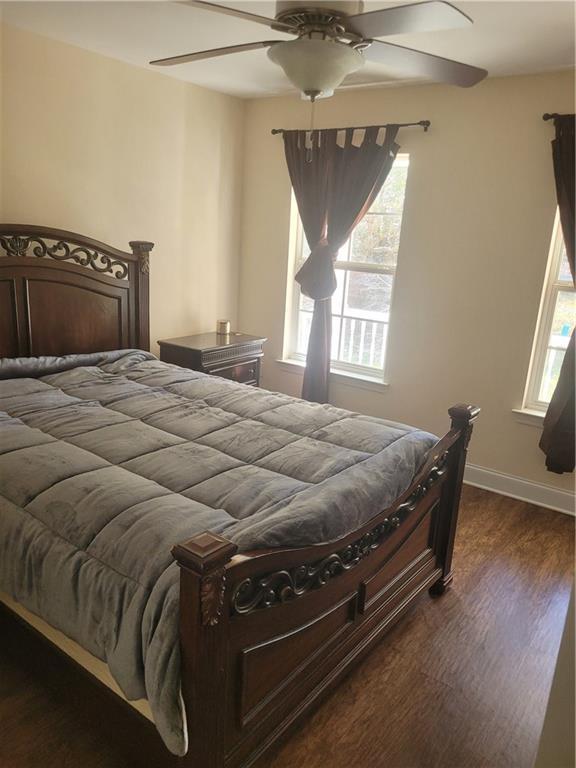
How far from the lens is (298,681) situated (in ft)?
5.55

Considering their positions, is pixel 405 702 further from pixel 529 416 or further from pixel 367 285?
pixel 367 285

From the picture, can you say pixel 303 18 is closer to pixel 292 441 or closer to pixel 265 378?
pixel 292 441

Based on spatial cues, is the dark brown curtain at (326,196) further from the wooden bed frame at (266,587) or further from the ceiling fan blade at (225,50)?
the ceiling fan blade at (225,50)

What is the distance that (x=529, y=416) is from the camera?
341 centimetres

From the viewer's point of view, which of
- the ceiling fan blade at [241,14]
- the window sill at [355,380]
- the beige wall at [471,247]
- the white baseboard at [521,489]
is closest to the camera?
the ceiling fan blade at [241,14]

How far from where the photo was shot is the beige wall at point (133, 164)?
3.05 metres

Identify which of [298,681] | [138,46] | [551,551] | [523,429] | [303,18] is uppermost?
[138,46]

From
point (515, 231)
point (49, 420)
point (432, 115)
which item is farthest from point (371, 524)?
point (432, 115)

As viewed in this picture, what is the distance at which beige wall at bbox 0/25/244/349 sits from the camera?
305 centimetres

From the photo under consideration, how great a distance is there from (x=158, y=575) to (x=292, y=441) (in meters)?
0.96

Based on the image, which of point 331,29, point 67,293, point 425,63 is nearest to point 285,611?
point 331,29

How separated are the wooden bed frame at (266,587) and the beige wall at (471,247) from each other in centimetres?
129

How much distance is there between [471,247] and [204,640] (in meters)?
2.95

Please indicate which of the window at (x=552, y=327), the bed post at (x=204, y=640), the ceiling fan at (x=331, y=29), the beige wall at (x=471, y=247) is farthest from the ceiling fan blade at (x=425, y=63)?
the bed post at (x=204, y=640)
